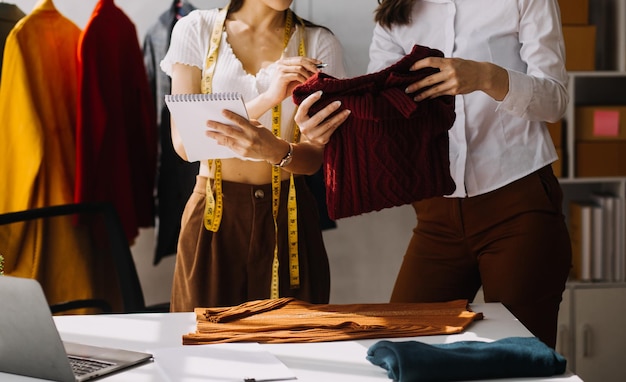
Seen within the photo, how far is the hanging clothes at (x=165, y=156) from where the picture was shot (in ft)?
9.93

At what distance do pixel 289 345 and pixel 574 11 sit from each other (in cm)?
219

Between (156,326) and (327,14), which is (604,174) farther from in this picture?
(156,326)

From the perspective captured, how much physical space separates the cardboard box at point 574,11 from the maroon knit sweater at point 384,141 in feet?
4.86

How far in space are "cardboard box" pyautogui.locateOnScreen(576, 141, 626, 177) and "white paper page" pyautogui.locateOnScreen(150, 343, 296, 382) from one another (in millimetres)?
2132

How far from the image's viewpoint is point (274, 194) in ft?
7.80

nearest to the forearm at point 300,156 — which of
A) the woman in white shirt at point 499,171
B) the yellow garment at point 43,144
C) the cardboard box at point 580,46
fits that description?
the woman in white shirt at point 499,171

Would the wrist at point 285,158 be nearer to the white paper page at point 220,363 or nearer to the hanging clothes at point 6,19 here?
the white paper page at point 220,363

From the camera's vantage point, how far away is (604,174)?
3365 millimetres

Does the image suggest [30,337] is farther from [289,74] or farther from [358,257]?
[358,257]

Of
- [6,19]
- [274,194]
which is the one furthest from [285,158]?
[6,19]

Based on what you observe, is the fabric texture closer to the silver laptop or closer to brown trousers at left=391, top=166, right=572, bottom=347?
brown trousers at left=391, top=166, right=572, bottom=347

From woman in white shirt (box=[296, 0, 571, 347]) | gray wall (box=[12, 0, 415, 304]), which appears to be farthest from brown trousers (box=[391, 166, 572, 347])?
gray wall (box=[12, 0, 415, 304])

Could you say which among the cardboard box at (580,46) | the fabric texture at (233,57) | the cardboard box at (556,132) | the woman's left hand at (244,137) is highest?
the cardboard box at (580,46)

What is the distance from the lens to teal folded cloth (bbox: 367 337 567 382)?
4.70 feet
